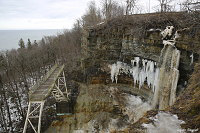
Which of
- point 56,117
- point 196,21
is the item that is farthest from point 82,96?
point 196,21

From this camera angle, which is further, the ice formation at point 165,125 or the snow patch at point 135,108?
the snow patch at point 135,108

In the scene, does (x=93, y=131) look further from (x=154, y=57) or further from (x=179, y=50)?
(x=179, y=50)

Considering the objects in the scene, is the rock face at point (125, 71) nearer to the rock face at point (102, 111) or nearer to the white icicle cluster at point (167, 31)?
the rock face at point (102, 111)

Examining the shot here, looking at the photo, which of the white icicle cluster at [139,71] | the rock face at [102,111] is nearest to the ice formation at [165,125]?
the white icicle cluster at [139,71]

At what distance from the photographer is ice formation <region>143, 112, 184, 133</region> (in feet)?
11.7

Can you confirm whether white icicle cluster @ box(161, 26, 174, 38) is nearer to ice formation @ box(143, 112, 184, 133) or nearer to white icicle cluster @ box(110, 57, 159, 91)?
white icicle cluster @ box(110, 57, 159, 91)

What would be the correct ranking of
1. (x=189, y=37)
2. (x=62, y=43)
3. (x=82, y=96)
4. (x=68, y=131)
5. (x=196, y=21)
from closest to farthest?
(x=196, y=21), (x=189, y=37), (x=68, y=131), (x=82, y=96), (x=62, y=43)

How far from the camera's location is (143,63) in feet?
45.2

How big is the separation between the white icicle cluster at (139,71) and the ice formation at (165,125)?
7972 millimetres

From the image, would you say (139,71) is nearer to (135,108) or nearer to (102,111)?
(135,108)

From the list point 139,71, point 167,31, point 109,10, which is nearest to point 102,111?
point 139,71

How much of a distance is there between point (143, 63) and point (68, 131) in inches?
381

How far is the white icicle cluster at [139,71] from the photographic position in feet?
42.1

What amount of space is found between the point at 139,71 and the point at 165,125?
36.2 feet
